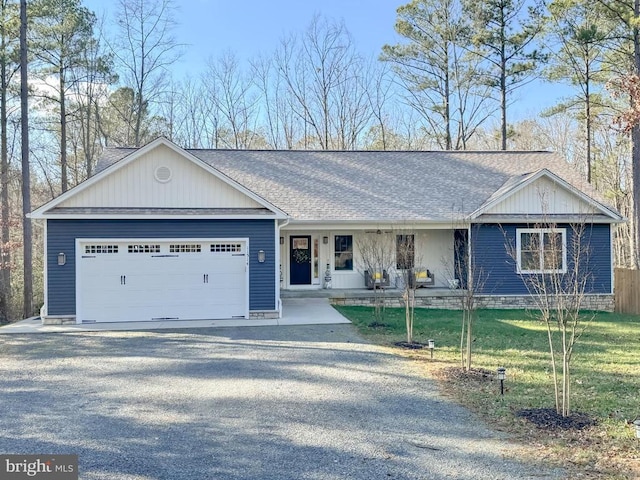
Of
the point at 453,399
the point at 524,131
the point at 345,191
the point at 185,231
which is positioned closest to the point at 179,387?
the point at 453,399

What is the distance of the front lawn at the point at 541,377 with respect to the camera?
175 inches

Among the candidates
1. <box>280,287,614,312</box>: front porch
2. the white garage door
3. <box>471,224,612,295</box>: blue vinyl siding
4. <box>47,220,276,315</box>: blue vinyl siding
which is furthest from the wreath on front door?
<box>471,224,612,295</box>: blue vinyl siding

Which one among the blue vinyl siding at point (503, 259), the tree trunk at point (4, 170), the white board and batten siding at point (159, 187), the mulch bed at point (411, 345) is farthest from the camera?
the tree trunk at point (4, 170)

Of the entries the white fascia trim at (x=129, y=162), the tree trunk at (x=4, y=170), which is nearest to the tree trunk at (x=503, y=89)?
the white fascia trim at (x=129, y=162)

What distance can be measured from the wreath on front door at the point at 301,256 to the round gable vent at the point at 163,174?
17.8ft

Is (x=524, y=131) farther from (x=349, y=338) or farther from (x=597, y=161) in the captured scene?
(x=349, y=338)

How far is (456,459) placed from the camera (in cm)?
427

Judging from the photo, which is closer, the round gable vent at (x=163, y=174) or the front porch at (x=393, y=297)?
the round gable vent at (x=163, y=174)

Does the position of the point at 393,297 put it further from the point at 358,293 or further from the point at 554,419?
Result: the point at 554,419

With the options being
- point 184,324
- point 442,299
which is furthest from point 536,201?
point 184,324

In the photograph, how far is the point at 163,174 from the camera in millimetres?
11977

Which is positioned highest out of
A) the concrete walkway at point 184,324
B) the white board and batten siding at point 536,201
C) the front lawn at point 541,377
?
the white board and batten siding at point 536,201

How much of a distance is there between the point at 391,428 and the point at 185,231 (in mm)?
8356

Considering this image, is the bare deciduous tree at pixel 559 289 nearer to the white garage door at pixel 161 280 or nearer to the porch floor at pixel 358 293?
the porch floor at pixel 358 293
